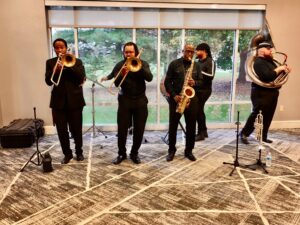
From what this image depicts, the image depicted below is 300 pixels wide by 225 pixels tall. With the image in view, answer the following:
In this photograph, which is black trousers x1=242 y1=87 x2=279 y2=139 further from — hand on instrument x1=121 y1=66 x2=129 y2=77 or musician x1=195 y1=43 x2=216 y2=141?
hand on instrument x1=121 y1=66 x2=129 y2=77

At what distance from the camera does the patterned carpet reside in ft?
8.88

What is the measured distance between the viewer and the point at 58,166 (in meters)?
3.88

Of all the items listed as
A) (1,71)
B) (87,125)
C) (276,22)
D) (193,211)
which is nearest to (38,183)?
(193,211)


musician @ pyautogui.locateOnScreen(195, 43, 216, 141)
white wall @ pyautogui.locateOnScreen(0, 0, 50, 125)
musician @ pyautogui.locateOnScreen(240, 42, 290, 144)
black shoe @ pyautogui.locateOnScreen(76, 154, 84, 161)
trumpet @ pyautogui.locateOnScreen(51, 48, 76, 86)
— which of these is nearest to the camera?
trumpet @ pyautogui.locateOnScreen(51, 48, 76, 86)

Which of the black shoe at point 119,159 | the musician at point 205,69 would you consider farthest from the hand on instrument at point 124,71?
the musician at point 205,69

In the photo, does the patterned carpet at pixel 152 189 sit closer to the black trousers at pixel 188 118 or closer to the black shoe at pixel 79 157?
the black shoe at pixel 79 157

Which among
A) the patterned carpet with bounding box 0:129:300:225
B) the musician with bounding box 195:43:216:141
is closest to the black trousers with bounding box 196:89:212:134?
the musician with bounding box 195:43:216:141

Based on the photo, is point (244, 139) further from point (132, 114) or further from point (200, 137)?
point (132, 114)

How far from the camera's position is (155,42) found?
557 cm

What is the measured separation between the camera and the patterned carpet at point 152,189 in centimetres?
271

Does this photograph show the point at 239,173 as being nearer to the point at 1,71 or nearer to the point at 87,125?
the point at 87,125

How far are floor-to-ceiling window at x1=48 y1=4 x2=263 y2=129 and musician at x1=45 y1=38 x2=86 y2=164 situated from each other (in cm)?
137

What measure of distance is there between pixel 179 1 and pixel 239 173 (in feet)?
10.8

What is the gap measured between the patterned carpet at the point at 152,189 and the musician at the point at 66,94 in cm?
57
